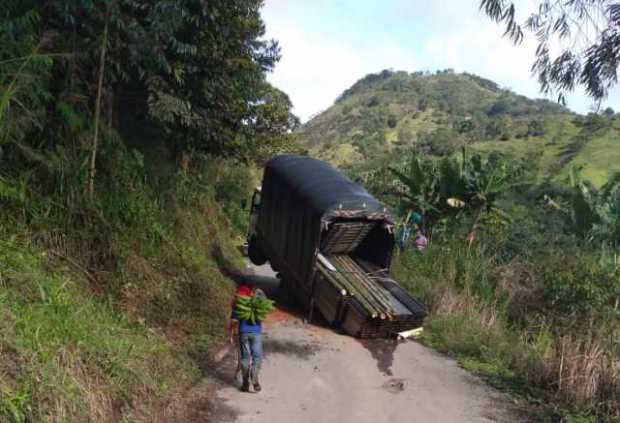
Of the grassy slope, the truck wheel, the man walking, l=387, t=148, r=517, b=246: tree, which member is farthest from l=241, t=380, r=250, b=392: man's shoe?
l=387, t=148, r=517, b=246: tree

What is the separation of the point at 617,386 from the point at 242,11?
9.89 metres

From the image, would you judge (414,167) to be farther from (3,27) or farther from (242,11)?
(3,27)

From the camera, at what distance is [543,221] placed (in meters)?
22.1

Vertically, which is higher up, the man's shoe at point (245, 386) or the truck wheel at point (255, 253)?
the truck wheel at point (255, 253)

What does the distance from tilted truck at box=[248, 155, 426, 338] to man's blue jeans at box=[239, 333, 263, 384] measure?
3.60 m

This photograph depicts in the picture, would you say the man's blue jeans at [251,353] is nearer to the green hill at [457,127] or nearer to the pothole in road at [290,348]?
the pothole in road at [290,348]

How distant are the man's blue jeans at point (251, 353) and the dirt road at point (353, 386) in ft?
1.08

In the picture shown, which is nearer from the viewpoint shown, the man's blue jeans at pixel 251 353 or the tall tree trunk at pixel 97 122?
the man's blue jeans at pixel 251 353

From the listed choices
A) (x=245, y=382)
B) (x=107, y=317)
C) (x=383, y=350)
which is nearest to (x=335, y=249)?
(x=383, y=350)

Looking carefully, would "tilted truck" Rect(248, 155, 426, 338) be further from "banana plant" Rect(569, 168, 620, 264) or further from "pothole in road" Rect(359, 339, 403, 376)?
"banana plant" Rect(569, 168, 620, 264)

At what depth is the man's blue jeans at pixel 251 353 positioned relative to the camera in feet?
29.2

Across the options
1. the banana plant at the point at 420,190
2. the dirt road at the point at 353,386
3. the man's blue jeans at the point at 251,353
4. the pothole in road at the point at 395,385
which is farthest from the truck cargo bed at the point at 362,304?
the banana plant at the point at 420,190

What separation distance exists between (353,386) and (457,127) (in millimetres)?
64028

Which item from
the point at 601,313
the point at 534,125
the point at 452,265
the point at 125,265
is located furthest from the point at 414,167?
the point at 534,125
